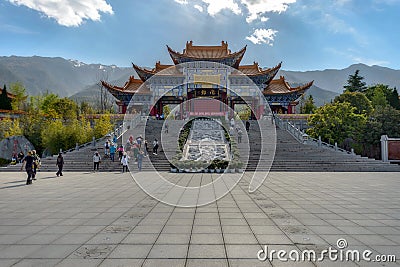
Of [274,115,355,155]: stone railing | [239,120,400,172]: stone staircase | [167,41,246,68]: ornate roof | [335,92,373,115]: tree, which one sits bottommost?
[239,120,400,172]: stone staircase

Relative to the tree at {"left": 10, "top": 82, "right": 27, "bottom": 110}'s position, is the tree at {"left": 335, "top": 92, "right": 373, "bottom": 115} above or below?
below

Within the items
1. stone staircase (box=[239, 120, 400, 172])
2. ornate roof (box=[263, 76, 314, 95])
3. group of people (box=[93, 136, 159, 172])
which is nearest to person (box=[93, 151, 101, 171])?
group of people (box=[93, 136, 159, 172])

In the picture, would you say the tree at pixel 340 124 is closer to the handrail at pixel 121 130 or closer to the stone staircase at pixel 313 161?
the stone staircase at pixel 313 161

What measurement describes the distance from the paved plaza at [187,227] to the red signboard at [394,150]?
1304 cm

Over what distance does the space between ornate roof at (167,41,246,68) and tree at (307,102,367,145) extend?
14638mm

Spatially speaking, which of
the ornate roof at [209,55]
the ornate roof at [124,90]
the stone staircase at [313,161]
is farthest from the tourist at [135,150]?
the ornate roof at [209,55]

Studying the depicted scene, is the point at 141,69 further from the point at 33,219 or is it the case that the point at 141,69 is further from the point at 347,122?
the point at 33,219

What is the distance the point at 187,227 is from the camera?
5465 millimetres

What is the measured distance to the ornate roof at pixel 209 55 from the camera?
35.5 m

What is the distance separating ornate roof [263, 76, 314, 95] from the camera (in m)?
35.5

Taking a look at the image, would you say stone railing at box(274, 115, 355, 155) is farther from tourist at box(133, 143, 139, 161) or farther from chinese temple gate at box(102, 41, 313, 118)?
tourist at box(133, 143, 139, 161)

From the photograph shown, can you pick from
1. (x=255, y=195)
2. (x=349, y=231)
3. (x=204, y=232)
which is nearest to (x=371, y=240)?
(x=349, y=231)

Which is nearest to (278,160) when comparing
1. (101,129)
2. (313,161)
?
(313,161)

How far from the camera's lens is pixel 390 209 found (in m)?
6.93
